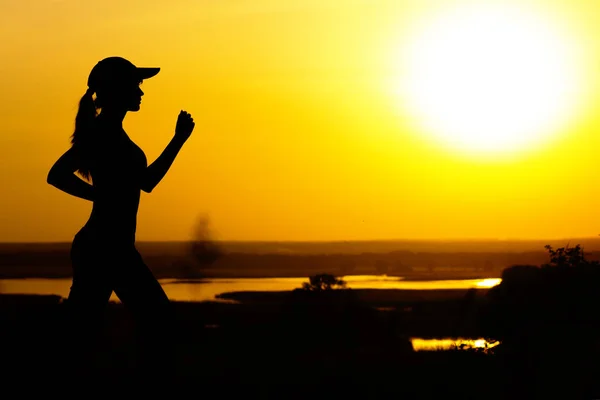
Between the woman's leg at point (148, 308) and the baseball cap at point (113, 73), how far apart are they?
50.9 inches

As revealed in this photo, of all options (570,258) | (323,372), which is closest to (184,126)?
(323,372)

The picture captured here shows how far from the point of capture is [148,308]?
8258mm

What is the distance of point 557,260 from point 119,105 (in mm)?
14085

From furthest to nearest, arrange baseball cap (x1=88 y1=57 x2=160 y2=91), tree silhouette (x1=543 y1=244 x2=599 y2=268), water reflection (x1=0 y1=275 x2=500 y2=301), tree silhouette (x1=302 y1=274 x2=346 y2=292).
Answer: water reflection (x1=0 y1=275 x2=500 y2=301) → tree silhouette (x1=302 y1=274 x2=346 y2=292) → tree silhouette (x1=543 y1=244 x2=599 y2=268) → baseball cap (x1=88 y1=57 x2=160 y2=91)

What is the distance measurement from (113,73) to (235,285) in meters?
86.9

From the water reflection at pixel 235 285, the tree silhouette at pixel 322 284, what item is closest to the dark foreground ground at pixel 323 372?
the tree silhouette at pixel 322 284

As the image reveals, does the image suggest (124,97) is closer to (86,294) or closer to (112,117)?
(112,117)

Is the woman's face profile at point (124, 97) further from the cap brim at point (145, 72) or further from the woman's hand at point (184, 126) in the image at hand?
the woman's hand at point (184, 126)

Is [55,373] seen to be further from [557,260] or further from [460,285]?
[460,285]

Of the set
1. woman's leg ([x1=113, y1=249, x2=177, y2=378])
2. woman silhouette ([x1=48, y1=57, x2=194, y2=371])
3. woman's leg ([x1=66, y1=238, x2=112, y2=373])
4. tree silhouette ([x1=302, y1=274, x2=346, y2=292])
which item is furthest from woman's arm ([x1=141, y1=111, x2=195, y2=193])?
tree silhouette ([x1=302, y1=274, x2=346, y2=292])

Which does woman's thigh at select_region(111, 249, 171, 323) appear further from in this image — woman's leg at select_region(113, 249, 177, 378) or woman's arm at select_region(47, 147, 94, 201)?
woman's arm at select_region(47, 147, 94, 201)

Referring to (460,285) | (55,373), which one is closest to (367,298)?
(460,285)

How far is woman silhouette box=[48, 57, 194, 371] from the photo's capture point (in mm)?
8258

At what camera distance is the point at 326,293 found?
56125 millimetres
